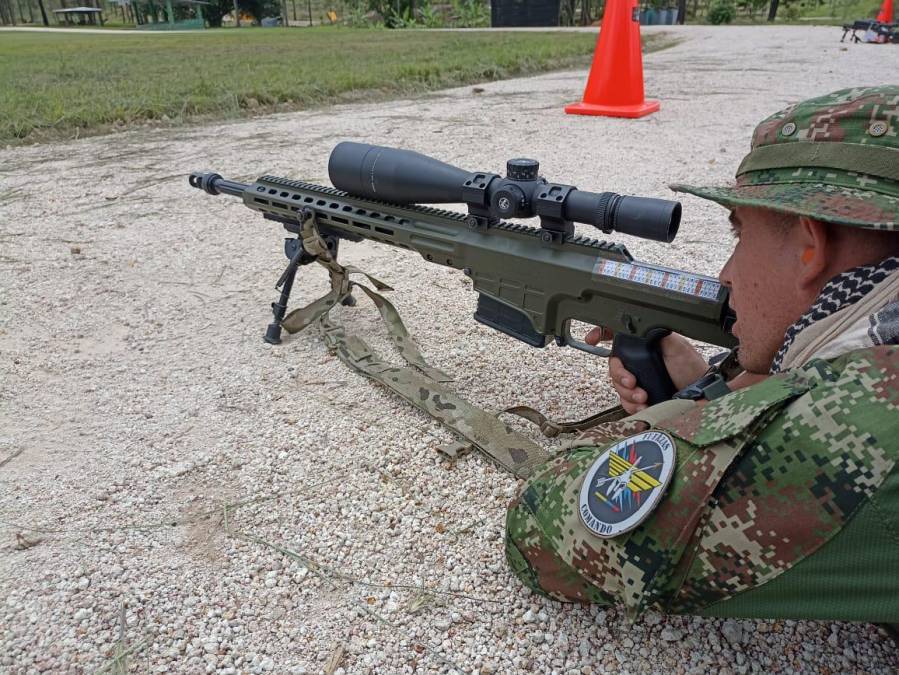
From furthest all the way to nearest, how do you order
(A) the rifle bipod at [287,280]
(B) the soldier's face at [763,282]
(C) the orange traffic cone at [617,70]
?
(C) the orange traffic cone at [617,70], (A) the rifle bipod at [287,280], (B) the soldier's face at [763,282]

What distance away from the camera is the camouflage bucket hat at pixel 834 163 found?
1.37 meters

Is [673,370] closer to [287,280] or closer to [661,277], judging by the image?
[661,277]

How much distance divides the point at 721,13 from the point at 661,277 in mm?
42813

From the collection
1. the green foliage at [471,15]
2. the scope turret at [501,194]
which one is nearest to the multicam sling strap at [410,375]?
the scope turret at [501,194]

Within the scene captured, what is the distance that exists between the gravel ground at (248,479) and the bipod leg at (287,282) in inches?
3.4

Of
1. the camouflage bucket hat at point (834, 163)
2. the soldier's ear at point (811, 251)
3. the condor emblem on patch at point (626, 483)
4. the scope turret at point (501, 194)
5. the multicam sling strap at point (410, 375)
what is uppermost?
the camouflage bucket hat at point (834, 163)

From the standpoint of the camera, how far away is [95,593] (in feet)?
6.95

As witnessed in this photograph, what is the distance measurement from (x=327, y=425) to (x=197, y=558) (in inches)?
35.0

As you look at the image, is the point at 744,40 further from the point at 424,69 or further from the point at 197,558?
the point at 197,558

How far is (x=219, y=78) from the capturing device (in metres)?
12.2

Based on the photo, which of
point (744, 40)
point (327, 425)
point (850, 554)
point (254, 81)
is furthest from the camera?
point (744, 40)

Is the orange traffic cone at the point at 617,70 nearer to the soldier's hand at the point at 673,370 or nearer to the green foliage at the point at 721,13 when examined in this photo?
the soldier's hand at the point at 673,370

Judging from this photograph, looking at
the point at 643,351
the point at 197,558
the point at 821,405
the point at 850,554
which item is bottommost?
the point at 197,558

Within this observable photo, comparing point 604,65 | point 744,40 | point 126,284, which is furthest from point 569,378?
point 744,40
